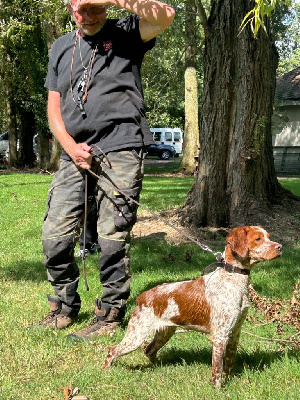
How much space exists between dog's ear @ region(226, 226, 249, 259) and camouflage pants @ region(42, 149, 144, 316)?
0.94 meters

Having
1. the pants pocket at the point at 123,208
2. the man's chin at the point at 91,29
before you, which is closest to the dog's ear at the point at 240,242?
the pants pocket at the point at 123,208

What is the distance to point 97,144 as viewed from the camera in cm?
385

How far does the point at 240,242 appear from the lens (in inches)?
123

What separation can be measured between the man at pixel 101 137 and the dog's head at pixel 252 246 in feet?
3.18

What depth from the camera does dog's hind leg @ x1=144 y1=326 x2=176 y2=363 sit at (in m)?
3.44

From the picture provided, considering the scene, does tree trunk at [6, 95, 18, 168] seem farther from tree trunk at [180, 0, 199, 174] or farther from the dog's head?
the dog's head

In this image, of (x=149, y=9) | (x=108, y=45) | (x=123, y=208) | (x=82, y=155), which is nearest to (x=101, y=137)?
(x=82, y=155)

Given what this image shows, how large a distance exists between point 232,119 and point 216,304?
4876 mm

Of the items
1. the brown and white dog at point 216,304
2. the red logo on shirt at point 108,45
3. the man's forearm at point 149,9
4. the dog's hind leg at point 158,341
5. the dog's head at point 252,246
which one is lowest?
the dog's hind leg at point 158,341

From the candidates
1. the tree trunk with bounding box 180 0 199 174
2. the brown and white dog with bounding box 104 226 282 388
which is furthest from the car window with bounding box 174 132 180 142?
the brown and white dog with bounding box 104 226 282 388

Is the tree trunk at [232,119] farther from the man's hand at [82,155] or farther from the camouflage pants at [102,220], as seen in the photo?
the man's hand at [82,155]

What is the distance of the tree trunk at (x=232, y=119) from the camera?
7.44 metres

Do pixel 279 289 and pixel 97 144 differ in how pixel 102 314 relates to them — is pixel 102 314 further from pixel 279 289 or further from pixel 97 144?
pixel 279 289

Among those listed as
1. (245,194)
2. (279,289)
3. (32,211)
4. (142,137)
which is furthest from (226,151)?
(32,211)
